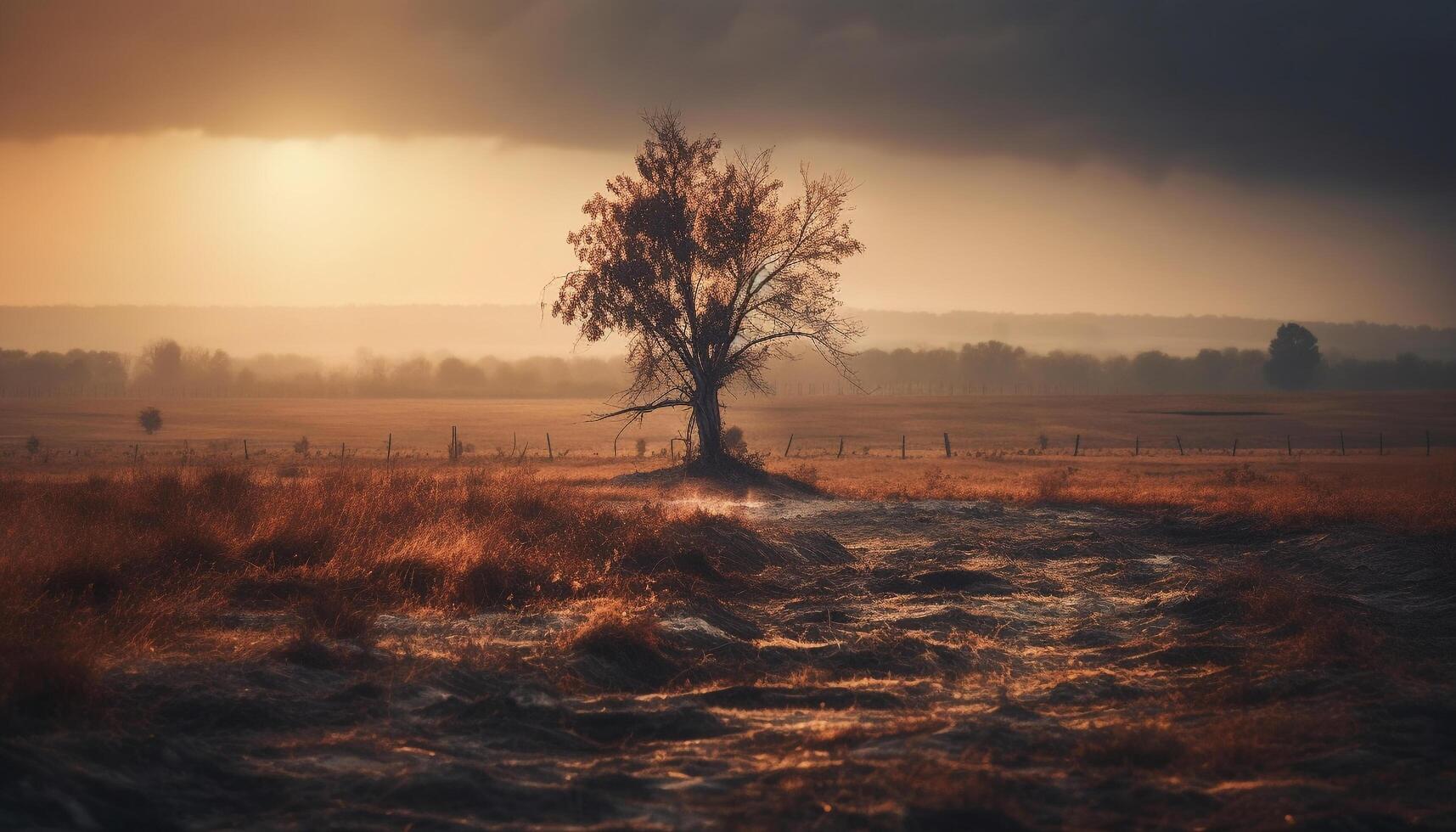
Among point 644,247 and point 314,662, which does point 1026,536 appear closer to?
point 314,662

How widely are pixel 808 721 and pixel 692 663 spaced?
2144mm

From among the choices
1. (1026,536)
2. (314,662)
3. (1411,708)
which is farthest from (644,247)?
(1411,708)

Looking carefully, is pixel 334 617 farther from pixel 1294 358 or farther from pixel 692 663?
pixel 1294 358

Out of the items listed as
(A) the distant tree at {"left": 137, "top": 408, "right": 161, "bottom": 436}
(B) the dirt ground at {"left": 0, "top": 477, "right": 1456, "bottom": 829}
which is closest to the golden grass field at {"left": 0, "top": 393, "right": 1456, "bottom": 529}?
(A) the distant tree at {"left": 137, "top": 408, "right": 161, "bottom": 436}

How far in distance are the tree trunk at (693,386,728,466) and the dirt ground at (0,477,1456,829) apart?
2006 centimetres

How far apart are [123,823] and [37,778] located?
0.64 m

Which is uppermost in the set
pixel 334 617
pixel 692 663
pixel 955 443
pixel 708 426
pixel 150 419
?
pixel 708 426

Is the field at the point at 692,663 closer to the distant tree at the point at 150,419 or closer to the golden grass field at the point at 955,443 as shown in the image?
the golden grass field at the point at 955,443

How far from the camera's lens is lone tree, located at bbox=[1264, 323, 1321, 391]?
17975 cm

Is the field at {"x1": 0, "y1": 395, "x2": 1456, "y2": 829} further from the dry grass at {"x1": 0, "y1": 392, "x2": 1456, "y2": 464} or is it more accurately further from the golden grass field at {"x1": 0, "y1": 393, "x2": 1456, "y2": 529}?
the dry grass at {"x1": 0, "y1": 392, "x2": 1456, "y2": 464}

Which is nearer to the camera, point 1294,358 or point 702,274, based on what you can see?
point 702,274

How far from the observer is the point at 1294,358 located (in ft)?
591

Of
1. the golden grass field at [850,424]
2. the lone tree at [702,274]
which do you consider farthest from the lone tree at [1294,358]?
the lone tree at [702,274]

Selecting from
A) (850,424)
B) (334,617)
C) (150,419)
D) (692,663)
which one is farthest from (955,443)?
(334,617)
